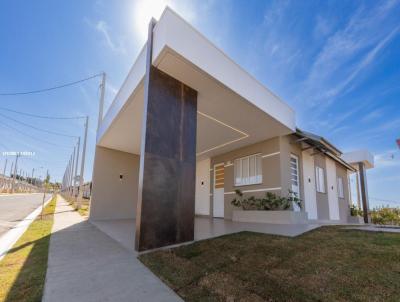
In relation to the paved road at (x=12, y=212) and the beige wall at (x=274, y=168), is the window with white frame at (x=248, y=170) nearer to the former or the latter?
the beige wall at (x=274, y=168)

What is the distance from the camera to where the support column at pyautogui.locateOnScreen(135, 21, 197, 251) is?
4242 mm

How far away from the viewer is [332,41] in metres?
8.60

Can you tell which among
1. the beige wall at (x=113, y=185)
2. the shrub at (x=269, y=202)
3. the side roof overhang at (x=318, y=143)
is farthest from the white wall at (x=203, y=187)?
the side roof overhang at (x=318, y=143)

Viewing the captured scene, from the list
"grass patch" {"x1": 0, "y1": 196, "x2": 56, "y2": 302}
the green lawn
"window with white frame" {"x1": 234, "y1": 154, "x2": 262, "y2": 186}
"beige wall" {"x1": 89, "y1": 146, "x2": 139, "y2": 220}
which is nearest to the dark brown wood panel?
the green lawn

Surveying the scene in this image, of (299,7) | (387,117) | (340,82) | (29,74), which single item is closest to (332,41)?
(299,7)

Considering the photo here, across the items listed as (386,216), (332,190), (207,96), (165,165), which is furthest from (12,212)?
(386,216)

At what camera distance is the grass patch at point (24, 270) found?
2.50m

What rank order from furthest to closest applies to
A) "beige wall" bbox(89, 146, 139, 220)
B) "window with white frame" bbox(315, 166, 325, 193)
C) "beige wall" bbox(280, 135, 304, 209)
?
"window with white frame" bbox(315, 166, 325, 193) < "beige wall" bbox(89, 146, 139, 220) < "beige wall" bbox(280, 135, 304, 209)

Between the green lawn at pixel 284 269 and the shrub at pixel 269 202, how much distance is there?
3.26m

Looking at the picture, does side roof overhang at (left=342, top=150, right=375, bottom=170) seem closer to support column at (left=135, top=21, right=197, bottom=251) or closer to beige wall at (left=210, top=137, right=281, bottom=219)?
beige wall at (left=210, top=137, right=281, bottom=219)

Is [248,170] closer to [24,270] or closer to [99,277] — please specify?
[99,277]

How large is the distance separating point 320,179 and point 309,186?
157cm


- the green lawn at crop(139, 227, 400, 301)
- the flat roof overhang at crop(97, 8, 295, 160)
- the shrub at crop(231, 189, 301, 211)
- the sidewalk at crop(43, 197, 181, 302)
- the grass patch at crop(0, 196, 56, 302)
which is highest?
the flat roof overhang at crop(97, 8, 295, 160)

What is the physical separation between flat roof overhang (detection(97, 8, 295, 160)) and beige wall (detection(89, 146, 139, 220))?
112cm
